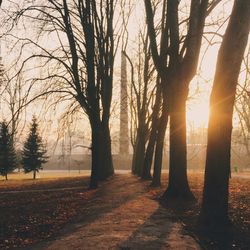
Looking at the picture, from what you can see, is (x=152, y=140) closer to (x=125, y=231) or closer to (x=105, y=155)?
(x=105, y=155)

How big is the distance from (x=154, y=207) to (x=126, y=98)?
2855cm

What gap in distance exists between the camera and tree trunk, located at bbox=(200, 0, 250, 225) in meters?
7.21

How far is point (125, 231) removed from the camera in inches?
287

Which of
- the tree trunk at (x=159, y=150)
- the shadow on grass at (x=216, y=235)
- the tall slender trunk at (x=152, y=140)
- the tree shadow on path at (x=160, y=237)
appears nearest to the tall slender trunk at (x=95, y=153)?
the tree trunk at (x=159, y=150)

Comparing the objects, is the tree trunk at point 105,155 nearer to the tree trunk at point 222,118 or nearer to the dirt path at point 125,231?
the dirt path at point 125,231

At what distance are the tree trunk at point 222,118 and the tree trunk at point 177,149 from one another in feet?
16.7

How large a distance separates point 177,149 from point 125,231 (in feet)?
19.6

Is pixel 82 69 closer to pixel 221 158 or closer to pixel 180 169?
pixel 180 169

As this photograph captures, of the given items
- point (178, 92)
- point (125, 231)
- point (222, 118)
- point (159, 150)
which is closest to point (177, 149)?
point (178, 92)

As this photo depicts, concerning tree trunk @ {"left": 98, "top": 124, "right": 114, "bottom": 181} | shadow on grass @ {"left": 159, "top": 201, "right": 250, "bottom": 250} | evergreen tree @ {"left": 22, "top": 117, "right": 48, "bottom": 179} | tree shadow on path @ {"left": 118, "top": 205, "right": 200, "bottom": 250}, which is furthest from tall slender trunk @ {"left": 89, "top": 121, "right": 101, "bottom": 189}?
evergreen tree @ {"left": 22, "top": 117, "right": 48, "bottom": 179}

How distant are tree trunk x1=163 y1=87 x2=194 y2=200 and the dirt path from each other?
2.18 meters

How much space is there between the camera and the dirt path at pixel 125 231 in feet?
Result: 20.6

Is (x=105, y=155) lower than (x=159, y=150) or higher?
lower

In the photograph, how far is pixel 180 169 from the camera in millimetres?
12891
